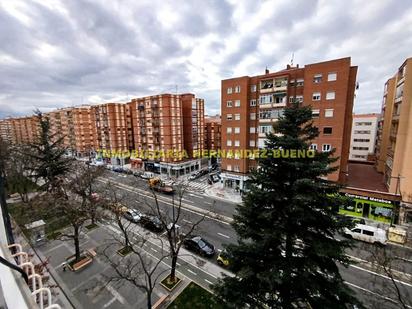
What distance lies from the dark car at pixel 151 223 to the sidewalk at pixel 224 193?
11698 millimetres

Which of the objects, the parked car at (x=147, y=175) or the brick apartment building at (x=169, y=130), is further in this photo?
the parked car at (x=147, y=175)

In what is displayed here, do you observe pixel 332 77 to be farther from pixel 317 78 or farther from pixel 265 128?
pixel 265 128

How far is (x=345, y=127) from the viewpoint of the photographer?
23.3 meters

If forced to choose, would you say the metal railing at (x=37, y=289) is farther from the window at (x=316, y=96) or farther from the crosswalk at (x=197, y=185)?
the crosswalk at (x=197, y=185)

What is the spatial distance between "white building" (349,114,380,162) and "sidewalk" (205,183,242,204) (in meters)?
36.6

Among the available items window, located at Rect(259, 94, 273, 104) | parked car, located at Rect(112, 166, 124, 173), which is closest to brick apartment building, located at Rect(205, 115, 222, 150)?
parked car, located at Rect(112, 166, 124, 173)

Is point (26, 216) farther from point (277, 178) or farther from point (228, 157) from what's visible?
point (228, 157)

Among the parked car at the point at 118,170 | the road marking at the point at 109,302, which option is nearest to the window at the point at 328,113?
the road marking at the point at 109,302

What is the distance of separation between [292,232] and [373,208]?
20.8 metres

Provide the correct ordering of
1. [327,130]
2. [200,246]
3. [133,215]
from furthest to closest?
[327,130] < [133,215] < [200,246]

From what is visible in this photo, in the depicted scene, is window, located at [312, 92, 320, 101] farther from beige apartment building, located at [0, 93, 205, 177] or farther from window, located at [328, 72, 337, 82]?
beige apartment building, located at [0, 93, 205, 177]

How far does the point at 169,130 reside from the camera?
127 ft

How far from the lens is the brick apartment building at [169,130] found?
128ft

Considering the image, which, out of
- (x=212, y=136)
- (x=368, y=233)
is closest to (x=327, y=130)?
(x=368, y=233)
